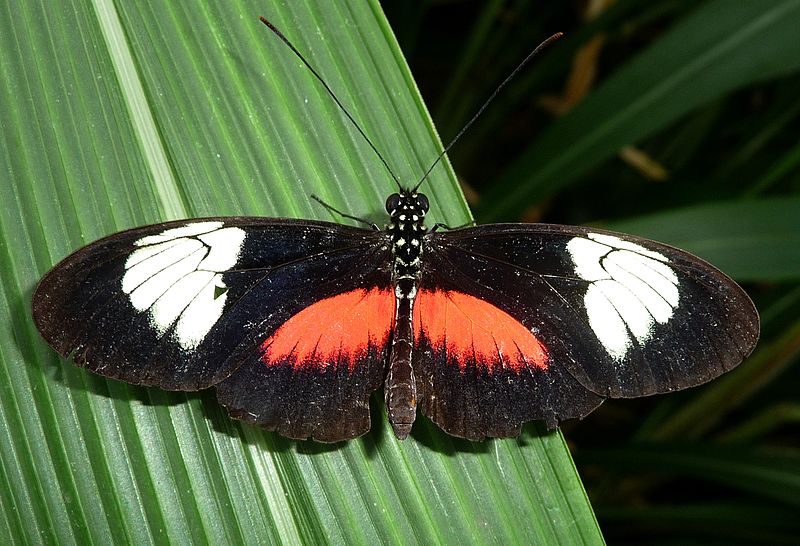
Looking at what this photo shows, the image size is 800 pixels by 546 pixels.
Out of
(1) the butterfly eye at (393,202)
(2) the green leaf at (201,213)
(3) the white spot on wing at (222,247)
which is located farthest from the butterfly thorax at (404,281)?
(3) the white spot on wing at (222,247)

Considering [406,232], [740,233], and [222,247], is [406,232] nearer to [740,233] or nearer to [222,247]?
[222,247]

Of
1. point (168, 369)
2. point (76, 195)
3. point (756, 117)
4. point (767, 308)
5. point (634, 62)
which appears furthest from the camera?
point (756, 117)

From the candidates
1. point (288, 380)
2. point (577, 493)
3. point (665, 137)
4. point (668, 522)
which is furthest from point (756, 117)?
point (288, 380)

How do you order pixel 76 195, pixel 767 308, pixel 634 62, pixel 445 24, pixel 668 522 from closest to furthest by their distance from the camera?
pixel 76 195
pixel 634 62
pixel 767 308
pixel 668 522
pixel 445 24

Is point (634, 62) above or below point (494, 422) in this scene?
above

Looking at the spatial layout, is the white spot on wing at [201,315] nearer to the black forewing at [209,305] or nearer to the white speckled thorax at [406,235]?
the black forewing at [209,305]

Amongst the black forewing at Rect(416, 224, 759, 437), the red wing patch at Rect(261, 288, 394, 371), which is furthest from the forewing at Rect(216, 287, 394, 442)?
the black forewing at Rect(416, 224, 759, 437)

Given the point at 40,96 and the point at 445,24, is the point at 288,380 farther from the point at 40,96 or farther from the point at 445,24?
the point at 445,24

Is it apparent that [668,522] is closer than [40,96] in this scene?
No
